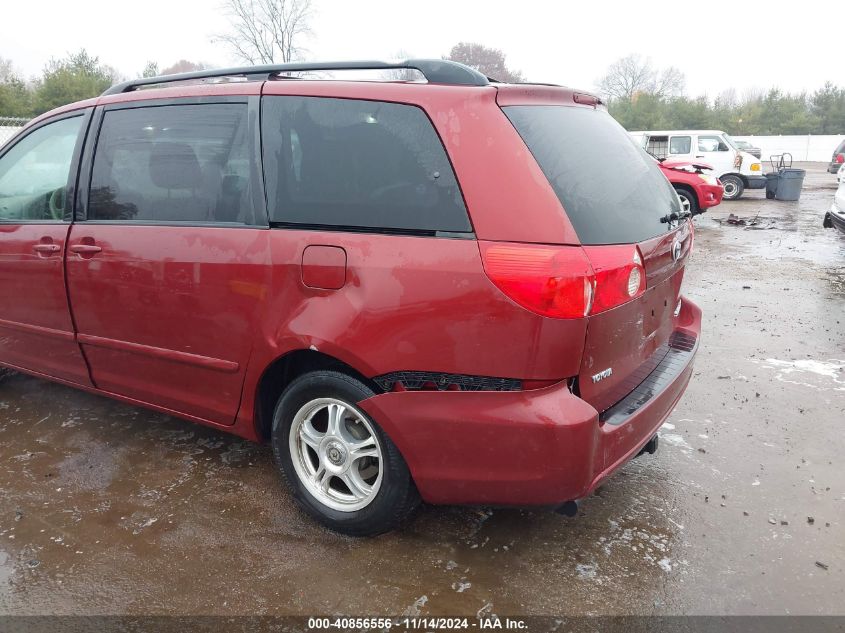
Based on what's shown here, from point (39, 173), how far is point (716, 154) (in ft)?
55.2

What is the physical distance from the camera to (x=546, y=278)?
1.99 metres

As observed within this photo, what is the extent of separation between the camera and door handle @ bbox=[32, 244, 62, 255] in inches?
122

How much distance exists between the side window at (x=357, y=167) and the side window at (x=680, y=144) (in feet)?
53.5

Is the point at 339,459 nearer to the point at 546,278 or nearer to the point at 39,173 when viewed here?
the point at 546,278

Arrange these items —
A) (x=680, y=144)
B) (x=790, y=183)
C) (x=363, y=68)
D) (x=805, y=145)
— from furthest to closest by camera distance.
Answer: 1. (x=805, y=145)
2. (x=680, y=144)
3. (x=790, y=183)
4. (x=363, y=68)

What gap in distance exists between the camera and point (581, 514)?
272 cm

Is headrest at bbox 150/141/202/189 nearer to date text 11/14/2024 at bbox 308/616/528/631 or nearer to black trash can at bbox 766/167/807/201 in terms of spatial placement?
date text 11/14/2024 at bbox 308/616/528/631

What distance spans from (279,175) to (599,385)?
1472mm

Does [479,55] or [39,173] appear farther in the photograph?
[479,55]

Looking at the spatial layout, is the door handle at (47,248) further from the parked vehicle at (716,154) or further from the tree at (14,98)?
the tree at (14,98)

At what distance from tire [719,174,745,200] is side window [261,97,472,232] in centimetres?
1692

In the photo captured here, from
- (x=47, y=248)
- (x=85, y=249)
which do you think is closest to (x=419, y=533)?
(x=85, y=249)

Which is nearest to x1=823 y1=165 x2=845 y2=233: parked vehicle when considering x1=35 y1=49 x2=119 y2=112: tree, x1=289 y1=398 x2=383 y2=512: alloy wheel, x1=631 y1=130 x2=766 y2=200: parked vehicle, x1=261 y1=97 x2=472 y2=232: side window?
x1=261 y1=97 x2=472 y2=232: side window

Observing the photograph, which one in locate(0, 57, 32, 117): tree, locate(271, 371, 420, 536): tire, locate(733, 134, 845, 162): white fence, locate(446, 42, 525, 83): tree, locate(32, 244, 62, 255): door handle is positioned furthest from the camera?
locate(446, 42, 525, 83): tree
